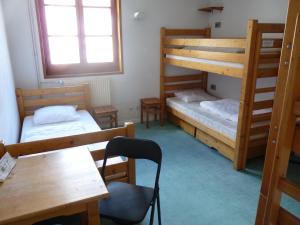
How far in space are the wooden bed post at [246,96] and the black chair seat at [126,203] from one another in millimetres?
1429

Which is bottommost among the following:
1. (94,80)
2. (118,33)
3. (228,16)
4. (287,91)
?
(94,80)

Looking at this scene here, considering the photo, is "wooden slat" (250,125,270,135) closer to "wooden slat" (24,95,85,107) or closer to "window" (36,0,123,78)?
"window" (36,0,123,78)

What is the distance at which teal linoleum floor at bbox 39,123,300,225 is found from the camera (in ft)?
6.89

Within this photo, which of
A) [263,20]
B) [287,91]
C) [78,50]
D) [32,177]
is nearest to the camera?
[287,91]

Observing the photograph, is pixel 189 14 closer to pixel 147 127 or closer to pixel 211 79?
pixel 211 79

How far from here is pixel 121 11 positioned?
3.87 m

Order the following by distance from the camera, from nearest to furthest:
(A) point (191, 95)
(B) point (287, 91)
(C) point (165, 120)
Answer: (B) point (287, 91) → (A) point (191, 95) → (C) point (165, 120)

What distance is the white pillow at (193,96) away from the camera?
13.3ft

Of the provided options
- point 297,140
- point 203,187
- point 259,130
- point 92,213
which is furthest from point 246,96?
point 92,213

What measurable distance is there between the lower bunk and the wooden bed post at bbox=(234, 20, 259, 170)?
0.09m

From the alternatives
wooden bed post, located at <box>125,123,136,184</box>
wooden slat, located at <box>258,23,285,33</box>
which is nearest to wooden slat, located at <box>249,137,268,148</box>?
wooden slat, located at <box>258,23,285,33</box>

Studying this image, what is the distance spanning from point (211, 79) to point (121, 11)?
6.61 ft

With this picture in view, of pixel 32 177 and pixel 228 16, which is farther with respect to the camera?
pixel 228 16

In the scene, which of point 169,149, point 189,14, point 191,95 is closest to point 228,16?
point 189,14
